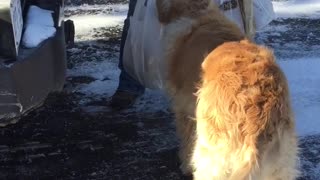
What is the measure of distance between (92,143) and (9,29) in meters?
1.47

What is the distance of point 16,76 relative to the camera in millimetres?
2766

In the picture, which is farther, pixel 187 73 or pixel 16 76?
pixel 187 73

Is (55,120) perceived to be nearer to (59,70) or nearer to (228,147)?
(59,70)

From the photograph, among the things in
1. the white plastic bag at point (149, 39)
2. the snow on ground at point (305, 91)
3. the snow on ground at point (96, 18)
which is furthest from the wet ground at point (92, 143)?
the snow on ground at point (96, 18)

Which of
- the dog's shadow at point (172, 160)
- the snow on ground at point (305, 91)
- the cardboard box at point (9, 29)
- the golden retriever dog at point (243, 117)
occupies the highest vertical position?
the cardboard box at point (9, 29)

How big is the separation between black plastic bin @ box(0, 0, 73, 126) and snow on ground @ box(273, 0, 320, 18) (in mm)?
4056

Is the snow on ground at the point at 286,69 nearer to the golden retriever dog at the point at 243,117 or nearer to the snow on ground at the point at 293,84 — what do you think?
the snow on ground at the point at 293,84

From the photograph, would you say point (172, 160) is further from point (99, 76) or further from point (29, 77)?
point (99, 76)

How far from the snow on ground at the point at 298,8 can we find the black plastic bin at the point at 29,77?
160 inches

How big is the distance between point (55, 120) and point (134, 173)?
94cm

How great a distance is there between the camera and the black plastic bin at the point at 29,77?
276 centimetres

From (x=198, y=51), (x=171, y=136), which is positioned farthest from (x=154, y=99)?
(x=198, y=51)

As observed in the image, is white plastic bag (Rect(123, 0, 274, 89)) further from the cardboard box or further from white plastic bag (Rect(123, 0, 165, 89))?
the cardboard box

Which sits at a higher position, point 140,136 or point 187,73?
point 187,73
